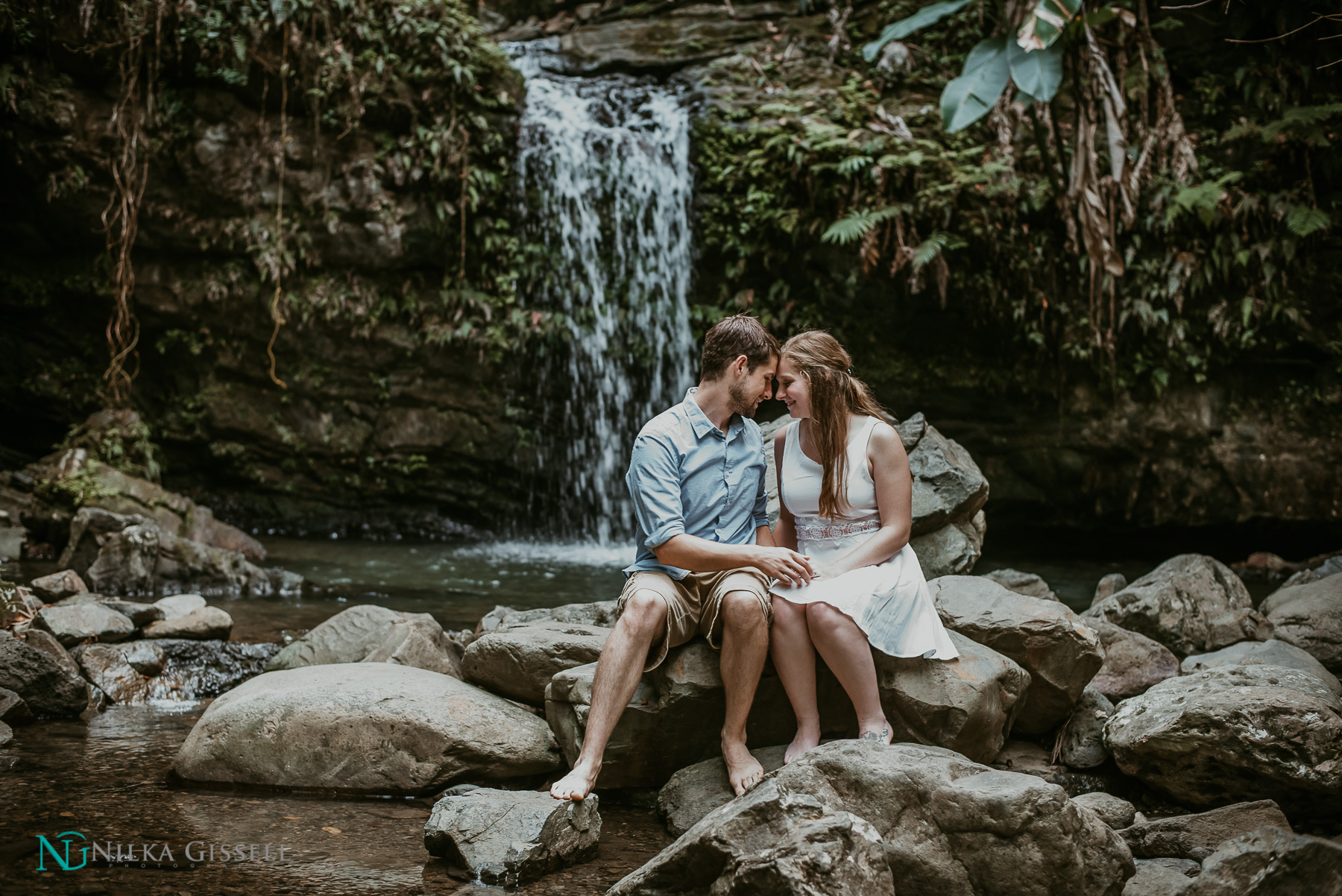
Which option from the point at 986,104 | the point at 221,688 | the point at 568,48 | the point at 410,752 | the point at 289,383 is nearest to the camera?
the point at 410,752

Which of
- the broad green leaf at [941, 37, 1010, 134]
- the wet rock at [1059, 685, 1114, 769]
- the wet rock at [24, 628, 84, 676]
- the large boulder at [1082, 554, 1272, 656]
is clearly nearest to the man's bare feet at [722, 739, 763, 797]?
the wet rock at [1059, 685, 1114, 769]

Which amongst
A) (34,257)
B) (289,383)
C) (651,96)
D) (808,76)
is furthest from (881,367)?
(34,257)

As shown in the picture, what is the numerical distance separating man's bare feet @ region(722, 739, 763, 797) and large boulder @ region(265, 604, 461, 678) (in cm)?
186

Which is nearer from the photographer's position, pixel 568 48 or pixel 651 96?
pixel 651 96

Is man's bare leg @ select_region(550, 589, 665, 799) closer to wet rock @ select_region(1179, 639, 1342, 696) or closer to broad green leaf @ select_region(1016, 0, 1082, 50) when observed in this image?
wet rock @ select_region(1179, 639, 1342, 696)

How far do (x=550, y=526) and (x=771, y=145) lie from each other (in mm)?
5344

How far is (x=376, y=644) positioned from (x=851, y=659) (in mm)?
2840

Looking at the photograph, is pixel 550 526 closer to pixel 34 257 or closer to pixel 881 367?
pixel 881 367

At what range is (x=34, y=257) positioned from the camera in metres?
10.2

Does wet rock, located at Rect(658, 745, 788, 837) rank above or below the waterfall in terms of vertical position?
below

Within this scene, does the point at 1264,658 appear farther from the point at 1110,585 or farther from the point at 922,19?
the point at 922,19

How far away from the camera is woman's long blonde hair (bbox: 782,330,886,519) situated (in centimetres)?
352

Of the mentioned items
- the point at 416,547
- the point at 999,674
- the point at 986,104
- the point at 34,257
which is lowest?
the point at 416,547

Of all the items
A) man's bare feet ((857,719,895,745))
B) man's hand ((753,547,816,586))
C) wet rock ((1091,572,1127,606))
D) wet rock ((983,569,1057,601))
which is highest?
man's hand ((753,547,816,586))
